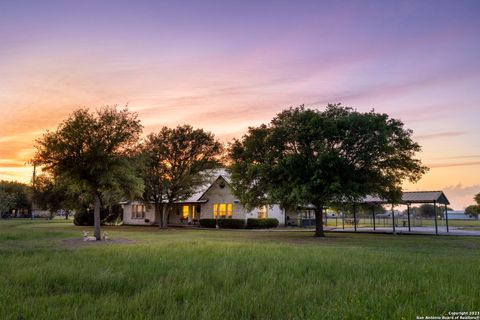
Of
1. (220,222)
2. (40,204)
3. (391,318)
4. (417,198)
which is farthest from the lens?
(40,204)

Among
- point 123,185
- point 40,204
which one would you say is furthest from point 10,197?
point 123,185

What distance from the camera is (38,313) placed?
21.2 feet

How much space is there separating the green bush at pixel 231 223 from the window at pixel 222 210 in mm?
1477

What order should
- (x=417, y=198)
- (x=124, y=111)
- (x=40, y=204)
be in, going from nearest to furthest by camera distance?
1. (x=124, y=111)
2. (x=417, y=198)
3. (x=40, y=204)

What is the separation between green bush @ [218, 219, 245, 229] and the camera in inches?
1868

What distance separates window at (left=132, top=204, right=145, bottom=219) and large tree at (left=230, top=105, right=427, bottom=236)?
32.5 m

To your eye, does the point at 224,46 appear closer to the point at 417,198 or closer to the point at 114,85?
the point at 114,85

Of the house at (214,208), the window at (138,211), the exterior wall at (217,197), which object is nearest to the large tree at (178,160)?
the house at (214,208)

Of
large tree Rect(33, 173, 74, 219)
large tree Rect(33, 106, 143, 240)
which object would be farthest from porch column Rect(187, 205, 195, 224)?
large tree Rect(33, 106, 143, 240)

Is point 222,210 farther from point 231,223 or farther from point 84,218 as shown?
point 84,218

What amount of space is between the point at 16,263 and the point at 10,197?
3649 inches

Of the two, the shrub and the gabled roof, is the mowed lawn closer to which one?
the gabled roof

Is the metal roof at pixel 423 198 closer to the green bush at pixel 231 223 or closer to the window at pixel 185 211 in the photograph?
the green bush at pixel 231 223

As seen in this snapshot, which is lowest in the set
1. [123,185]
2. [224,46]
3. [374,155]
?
[123,185]
